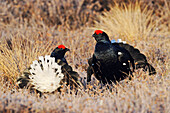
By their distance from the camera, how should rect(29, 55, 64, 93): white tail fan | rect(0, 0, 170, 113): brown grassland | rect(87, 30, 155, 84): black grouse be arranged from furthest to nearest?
rect(87, 30, 155, 84): black grouse
rect(29, 55, 64, 93): white tail fan
rect(0, 0, 170, 113): brown grassland

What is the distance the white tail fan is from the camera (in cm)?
335

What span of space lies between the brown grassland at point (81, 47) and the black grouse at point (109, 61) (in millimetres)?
180

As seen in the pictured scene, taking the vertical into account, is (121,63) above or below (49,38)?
below

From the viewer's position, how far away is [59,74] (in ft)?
11.2

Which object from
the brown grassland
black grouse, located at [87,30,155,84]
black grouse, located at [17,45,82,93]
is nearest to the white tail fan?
black grouse, located at [17,45,82,93]

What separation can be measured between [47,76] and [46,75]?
0.8 inches

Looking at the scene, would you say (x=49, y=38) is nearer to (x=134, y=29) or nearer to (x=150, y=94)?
(x=134, y=29)

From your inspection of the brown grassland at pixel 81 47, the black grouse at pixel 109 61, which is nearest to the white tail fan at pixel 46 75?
the brown grassland at pixel 81 47

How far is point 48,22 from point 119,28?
269cm

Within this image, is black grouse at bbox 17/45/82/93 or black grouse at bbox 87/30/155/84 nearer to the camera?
black grouse at bbox 17/45/82/93

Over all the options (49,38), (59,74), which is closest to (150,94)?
(59,74)

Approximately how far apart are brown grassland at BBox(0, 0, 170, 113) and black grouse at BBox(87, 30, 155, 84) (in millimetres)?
180

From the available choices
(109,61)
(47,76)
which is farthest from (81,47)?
(47,76)

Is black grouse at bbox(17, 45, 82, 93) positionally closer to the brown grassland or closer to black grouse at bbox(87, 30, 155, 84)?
the brown grassland
